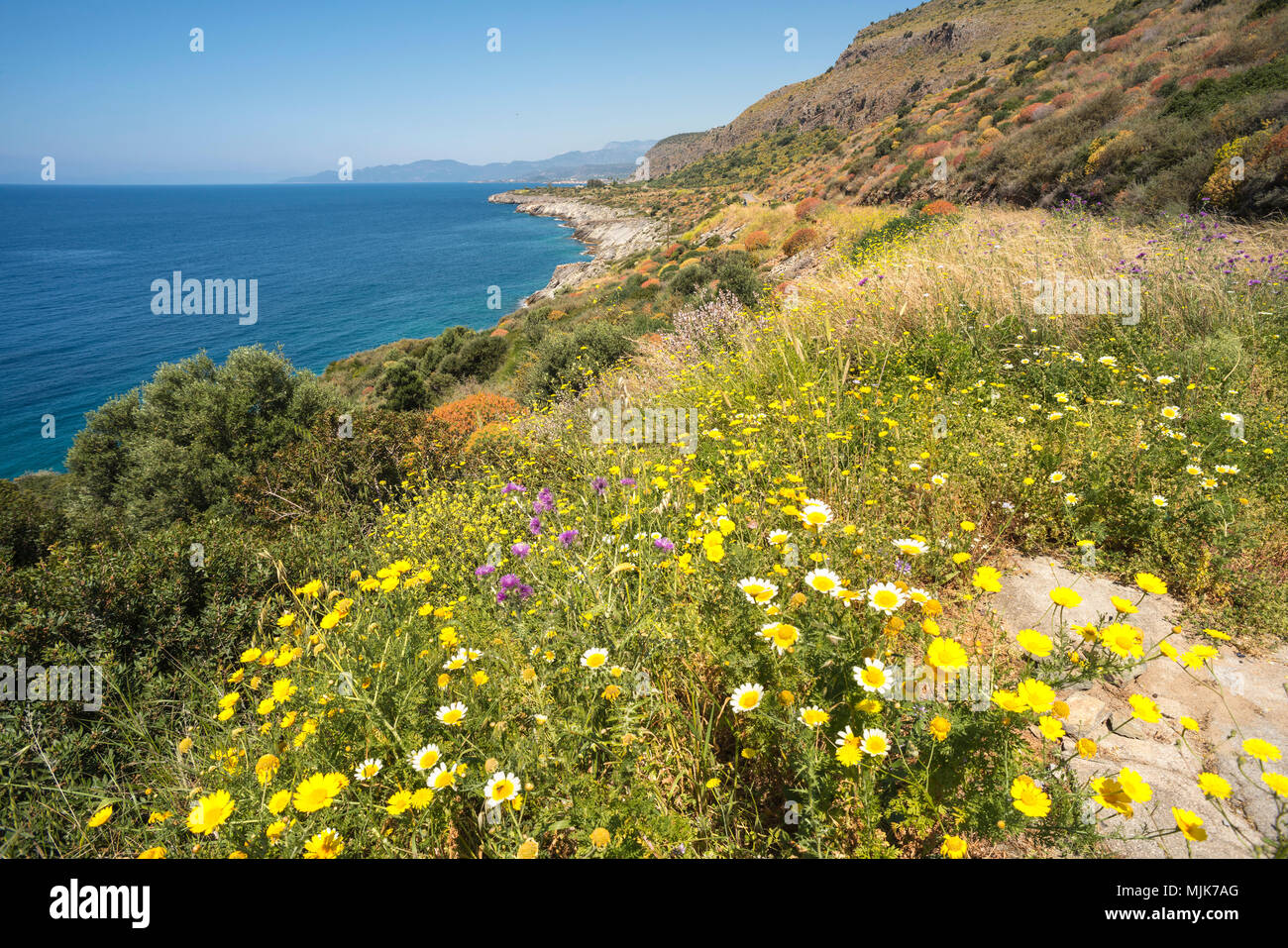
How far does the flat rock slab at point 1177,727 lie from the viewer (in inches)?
63.5

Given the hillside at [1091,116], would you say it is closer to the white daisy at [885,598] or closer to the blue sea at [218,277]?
the white daisy at [885,598]

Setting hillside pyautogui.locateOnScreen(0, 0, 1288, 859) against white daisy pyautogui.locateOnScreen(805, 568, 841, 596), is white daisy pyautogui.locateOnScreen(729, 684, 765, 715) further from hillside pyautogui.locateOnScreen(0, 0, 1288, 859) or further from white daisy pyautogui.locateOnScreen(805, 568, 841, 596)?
white daisy pyautogui.locateOnScreen(805, 568, 841, 596)

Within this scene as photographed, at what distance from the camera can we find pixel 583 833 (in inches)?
57.8

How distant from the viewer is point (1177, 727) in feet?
6.46

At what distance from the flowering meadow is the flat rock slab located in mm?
43

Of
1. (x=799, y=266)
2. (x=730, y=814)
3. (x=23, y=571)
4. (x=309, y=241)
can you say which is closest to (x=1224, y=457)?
(x=730, y=814)

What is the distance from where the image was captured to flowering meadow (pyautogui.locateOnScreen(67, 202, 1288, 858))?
1.54 metres

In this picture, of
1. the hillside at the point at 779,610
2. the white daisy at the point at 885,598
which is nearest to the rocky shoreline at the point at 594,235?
the hillside at the point at 779,610

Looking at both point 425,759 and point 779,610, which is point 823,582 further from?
point 425,759

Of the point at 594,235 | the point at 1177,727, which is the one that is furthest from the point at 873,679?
the point at 594,235

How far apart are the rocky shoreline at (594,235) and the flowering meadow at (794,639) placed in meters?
45.2
